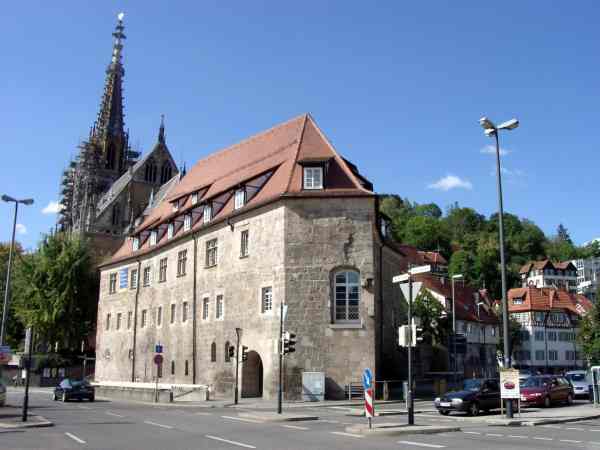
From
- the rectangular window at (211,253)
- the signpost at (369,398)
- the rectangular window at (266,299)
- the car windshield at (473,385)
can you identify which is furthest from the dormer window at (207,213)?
the signpost at (369,398)

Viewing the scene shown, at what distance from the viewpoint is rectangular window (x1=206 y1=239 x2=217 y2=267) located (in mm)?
38562

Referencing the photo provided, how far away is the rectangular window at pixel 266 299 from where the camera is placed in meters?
32.9

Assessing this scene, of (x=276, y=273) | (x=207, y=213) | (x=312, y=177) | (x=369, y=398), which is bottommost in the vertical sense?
(x=369, y=398)

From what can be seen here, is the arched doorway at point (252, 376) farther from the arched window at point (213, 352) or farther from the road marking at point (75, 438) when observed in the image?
the road marking at point (75, 438)

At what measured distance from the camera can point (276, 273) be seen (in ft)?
106

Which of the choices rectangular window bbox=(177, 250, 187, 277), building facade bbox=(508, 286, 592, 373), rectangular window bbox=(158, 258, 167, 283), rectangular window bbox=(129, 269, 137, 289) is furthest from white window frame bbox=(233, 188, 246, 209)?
building facade bbox=(508, 286, 592, 373)

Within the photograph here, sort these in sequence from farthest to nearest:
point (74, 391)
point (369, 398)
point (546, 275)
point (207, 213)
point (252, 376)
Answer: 1. point (546, 275)
2. point (207, 213)
3. point (252, 376)
4. point (74, 391)
5. point (369, 398)

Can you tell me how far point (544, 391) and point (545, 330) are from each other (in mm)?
68869

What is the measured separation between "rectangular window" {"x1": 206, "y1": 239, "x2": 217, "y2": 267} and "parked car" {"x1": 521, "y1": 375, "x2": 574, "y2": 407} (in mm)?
19474

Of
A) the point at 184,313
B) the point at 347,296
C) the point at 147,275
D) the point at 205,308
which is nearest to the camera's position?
the point at 347,296

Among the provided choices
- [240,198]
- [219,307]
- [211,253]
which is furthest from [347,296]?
[211,253]

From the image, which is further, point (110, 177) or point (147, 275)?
point (110, 177)

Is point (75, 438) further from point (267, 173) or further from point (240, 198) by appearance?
point (267, 173)

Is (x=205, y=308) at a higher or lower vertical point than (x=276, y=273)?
lower
